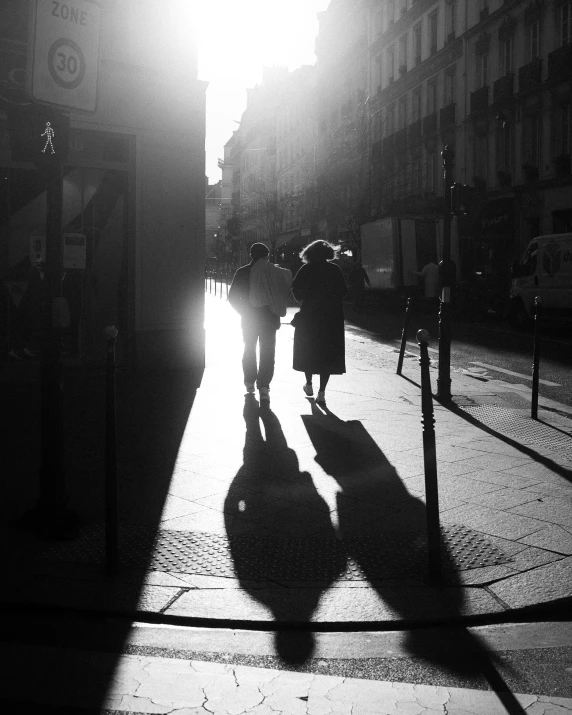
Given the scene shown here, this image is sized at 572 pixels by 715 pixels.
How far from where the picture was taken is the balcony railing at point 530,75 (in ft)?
115

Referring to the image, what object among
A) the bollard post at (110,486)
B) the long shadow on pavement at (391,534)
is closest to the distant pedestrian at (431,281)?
the long shadow on pavement at (391,534)

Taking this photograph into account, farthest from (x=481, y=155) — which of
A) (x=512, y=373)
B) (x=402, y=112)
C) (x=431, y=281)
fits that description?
(x=512, y=373)

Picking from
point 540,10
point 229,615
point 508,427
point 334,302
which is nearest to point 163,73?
point 334,302

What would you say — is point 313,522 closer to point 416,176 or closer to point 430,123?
point 430,123

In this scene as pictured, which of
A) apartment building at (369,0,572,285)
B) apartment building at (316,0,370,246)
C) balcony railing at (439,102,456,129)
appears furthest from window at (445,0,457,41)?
apartment building at (316,0,370,246)

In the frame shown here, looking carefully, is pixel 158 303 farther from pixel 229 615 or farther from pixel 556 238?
pixel 556 238

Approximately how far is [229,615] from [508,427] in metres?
5.42

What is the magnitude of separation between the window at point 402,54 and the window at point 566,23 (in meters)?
15.8

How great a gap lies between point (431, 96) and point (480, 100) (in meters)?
6.34

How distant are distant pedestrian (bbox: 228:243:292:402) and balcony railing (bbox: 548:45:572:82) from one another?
25.9 metres

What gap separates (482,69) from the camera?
1572 inches

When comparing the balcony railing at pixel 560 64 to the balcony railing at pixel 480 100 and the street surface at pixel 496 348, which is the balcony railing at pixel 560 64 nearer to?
the balcony railing at pixel 480 100

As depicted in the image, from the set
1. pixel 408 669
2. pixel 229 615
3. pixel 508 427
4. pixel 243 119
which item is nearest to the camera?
pixel 408 669

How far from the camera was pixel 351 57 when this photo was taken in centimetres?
5894
